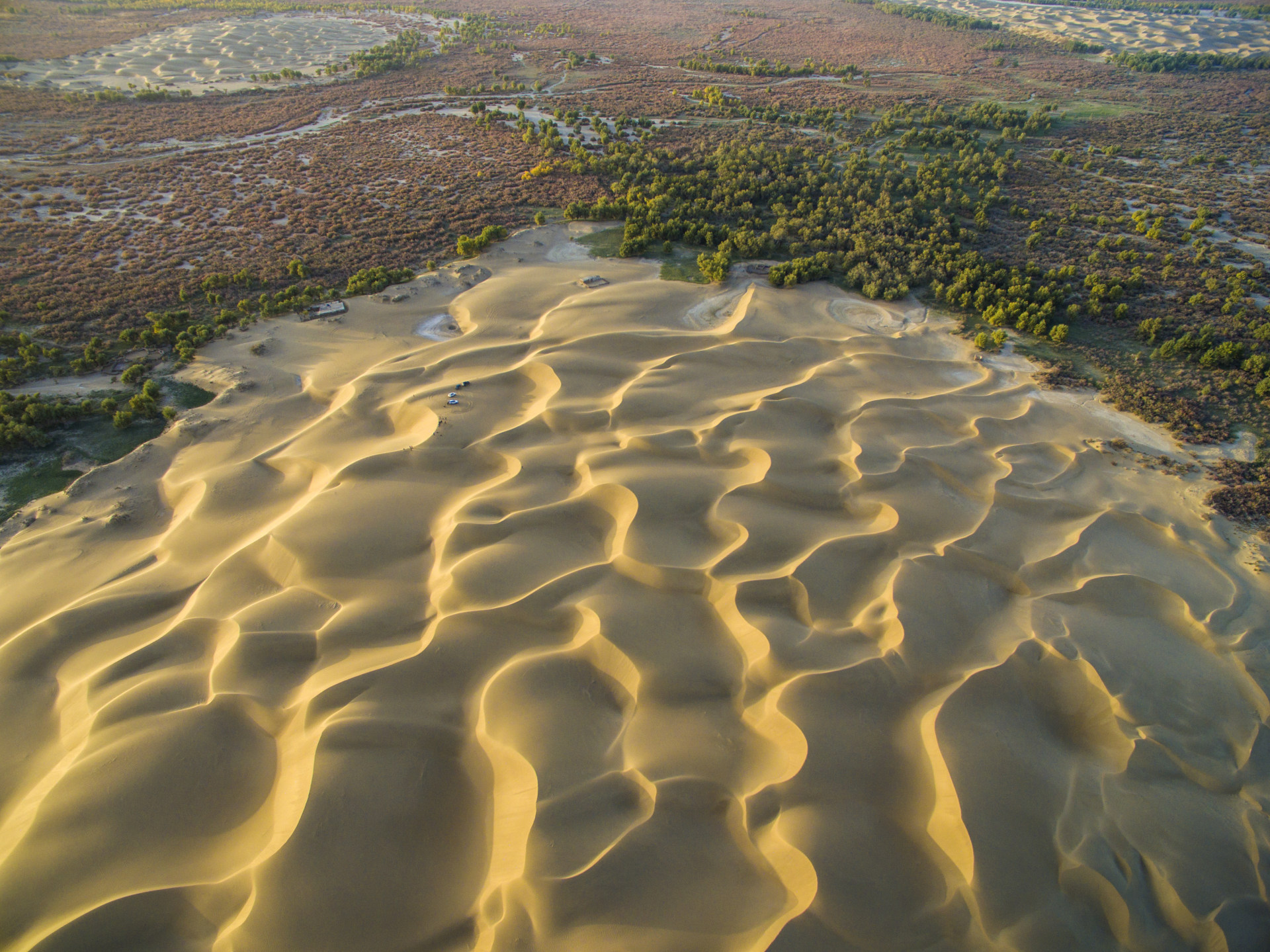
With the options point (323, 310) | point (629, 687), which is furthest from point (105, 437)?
point (629, 687)

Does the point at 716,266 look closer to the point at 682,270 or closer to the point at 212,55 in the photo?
the point at 682,270

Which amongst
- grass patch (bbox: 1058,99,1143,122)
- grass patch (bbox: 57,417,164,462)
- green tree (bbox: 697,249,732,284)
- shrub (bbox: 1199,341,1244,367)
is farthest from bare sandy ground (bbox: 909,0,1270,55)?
grass patch (bbox: 57,417,164,462)

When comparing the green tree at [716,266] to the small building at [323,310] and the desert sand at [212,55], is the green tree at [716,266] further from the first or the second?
the desert sand at [212,55]

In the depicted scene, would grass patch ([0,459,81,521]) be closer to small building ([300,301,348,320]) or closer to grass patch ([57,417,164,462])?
grass patch ([57,417,164,462])

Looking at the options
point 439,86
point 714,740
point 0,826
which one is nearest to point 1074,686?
point 714,740

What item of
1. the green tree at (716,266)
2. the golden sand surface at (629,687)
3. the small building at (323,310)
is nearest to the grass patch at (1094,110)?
the green tree at (716,266)

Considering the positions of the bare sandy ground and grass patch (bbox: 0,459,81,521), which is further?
the bare sandy ground
